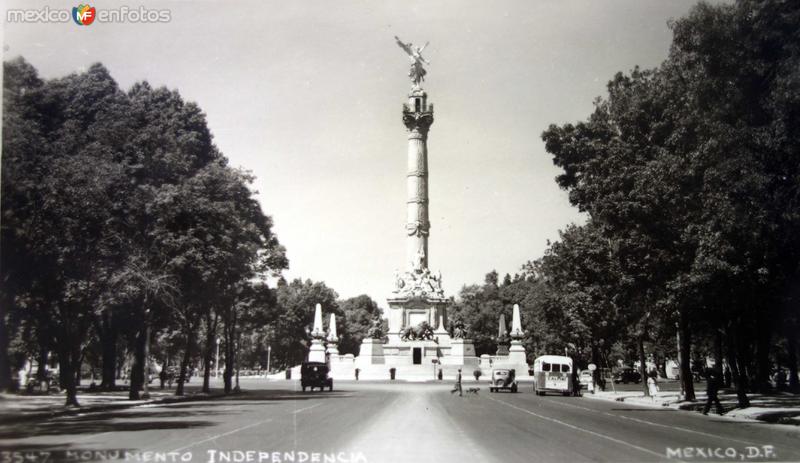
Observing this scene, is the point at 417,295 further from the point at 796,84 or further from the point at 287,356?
the point at 796,84

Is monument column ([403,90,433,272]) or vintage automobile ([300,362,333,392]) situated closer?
vintage automobile ([300,362,333,392])

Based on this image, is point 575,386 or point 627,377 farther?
point 627,377

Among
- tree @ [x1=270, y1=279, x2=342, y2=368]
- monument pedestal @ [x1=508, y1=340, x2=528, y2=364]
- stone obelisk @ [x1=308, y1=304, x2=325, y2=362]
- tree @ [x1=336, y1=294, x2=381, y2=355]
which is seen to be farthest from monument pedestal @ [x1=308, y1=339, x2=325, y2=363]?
tree @ [x1=336, y1=294, x2=381, y2=355]

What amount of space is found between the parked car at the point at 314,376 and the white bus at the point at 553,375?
43.8 feet

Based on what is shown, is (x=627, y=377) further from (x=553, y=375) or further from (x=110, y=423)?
(x=110, y=423)

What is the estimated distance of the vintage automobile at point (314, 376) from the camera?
47469 mm

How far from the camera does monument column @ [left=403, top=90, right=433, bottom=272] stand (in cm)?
7900

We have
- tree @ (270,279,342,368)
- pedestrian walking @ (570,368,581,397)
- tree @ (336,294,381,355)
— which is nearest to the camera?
pedestrian walking @ (570,368,581,397)

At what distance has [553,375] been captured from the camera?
148ft

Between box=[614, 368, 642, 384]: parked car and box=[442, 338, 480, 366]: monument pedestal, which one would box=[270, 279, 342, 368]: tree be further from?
box=[614, 368, 642, 384]: parked car

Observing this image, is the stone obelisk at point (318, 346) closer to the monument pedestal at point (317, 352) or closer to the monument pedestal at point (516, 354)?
the monument pedestal at point (317, 352)

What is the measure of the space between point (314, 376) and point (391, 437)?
1226 inches

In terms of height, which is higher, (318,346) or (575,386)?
(318,346)

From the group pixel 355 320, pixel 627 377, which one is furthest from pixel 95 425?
pixel 355 320
